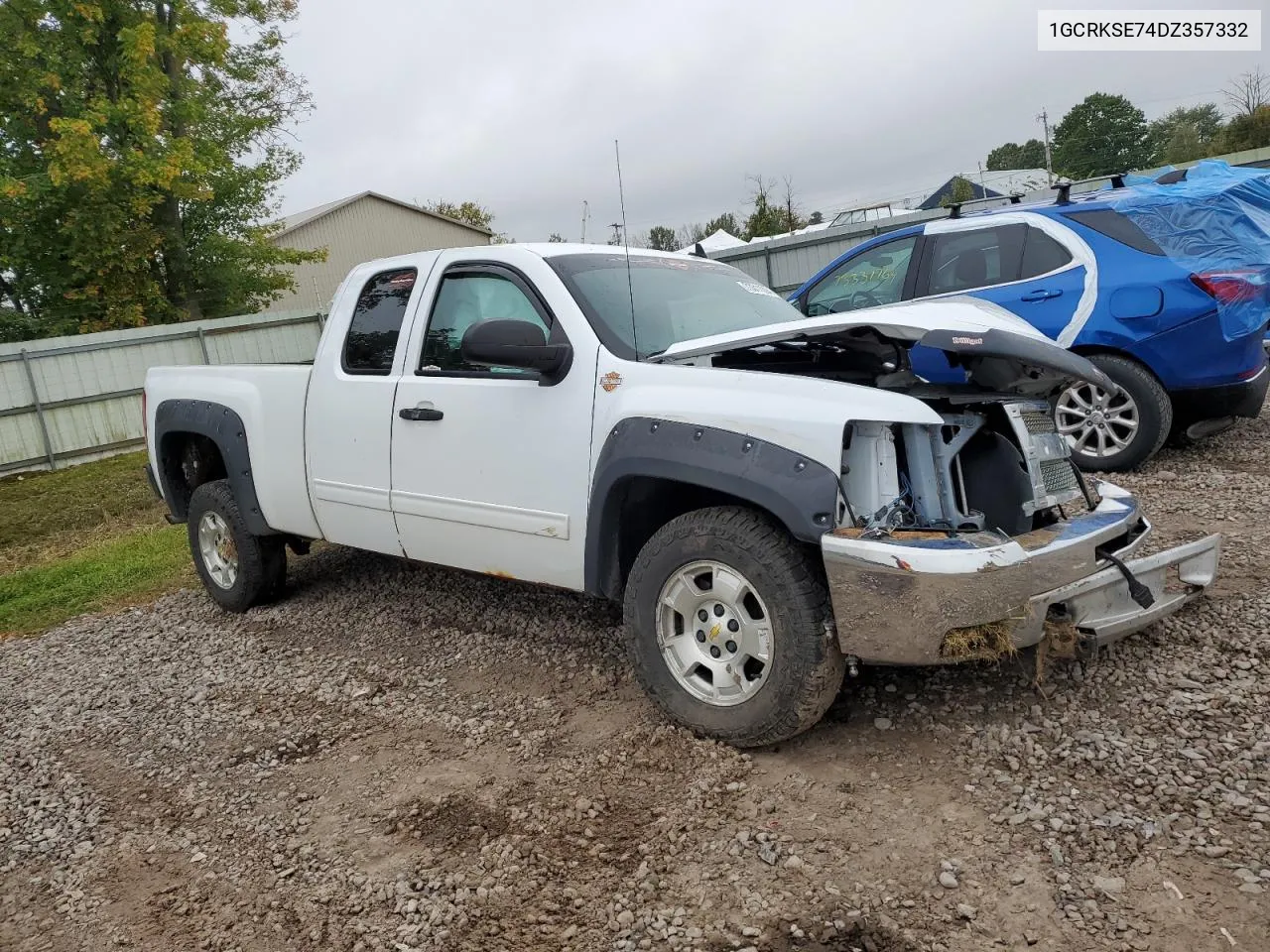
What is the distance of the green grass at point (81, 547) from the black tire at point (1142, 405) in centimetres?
679

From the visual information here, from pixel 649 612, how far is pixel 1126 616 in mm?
1633

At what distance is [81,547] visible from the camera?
895 centimetres

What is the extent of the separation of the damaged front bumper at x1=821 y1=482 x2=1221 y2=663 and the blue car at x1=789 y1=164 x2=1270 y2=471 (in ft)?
9.09

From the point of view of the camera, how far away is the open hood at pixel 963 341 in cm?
300

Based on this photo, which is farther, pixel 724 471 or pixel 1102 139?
pixel 1102 139

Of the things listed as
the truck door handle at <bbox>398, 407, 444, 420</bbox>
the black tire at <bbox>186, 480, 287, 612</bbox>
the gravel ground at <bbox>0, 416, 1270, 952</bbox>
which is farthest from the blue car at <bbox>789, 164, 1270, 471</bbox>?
the black tire at <bbox>186, 480, 287, 612</bbox>

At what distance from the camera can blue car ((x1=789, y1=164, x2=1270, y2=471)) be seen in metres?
5.63

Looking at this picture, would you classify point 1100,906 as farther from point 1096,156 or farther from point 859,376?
point 1096,156

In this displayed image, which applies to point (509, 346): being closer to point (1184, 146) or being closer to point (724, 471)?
point (724, 471)

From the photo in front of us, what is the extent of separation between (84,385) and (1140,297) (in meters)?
15.5

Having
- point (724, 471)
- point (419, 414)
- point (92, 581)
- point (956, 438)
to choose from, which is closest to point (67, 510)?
point (92, 581)

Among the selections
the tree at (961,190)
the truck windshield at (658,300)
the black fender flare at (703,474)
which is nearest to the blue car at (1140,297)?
the truck windshield at (658,300)

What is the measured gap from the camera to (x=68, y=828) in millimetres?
3318

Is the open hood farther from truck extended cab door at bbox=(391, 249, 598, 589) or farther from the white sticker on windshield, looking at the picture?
the white sticker on windshield
